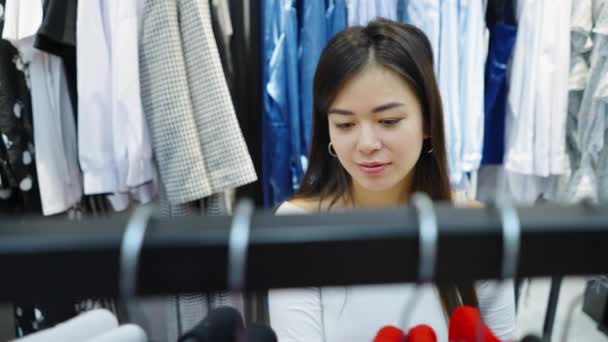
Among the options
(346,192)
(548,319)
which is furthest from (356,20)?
(548,319)

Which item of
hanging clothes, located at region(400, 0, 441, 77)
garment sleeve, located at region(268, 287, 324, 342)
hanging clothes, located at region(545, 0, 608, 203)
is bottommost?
garment sleeve, located at region(268, 287, 324, 342)

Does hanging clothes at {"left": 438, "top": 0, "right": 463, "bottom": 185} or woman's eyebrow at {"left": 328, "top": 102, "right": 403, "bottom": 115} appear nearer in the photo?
woman's eyebrow at {"left": 328, "top": 102, "right": 403, "bottom": 115}

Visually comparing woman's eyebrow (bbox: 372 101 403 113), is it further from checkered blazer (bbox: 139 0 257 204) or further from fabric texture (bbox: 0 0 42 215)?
fabric texture (bbox: 0 0 42 215)

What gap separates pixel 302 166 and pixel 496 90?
1.62 ft

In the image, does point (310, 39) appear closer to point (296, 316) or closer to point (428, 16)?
point (428, 16)

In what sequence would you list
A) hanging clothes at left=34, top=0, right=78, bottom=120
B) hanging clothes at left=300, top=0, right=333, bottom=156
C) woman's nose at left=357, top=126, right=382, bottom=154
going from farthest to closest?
hanging clothes at left=300, top=0, right=333, bottom=156, hanging clothes at left=34, top=0, right=78, bottom=120, woman's nose at left=357, top=126, right=382, bottom=154

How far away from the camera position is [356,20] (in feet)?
3.46

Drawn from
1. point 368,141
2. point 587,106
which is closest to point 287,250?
point 368,141

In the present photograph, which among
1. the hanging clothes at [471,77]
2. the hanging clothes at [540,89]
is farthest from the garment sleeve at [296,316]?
the hanging clothes at [540,89]

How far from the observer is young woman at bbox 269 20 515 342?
2.04ft

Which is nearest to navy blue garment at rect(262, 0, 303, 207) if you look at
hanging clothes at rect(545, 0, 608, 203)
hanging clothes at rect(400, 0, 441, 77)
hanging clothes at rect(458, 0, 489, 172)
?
hanging clothes at rect(400, 0, 441, 77)

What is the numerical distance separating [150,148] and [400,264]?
2.68 ft

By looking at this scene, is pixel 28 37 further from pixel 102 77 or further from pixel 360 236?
pixel 360 236

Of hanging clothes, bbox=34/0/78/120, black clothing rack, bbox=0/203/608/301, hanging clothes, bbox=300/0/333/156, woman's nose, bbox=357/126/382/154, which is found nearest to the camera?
black clothing rack, bbox=0/203/608/301
